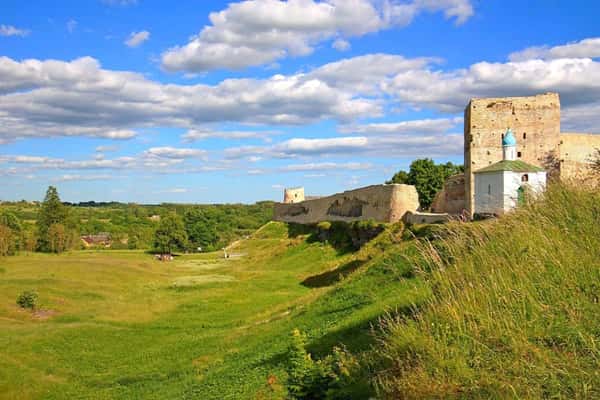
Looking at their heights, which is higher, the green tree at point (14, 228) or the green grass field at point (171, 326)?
the green tree at point (14, 228)

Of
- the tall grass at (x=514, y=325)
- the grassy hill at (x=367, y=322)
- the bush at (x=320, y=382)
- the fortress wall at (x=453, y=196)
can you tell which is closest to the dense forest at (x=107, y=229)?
the grassy hill at (x=367, y=322)

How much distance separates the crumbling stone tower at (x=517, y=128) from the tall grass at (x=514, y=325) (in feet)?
78.4

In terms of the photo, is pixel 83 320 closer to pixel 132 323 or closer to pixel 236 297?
pixel 132 323

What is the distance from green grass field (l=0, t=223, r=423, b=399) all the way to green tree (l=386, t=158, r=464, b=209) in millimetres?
19652

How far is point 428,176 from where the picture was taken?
2131 inches

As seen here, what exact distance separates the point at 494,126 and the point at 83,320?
23188 millimetres

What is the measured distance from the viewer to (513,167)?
2272cm

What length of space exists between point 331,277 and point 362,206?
16.5m

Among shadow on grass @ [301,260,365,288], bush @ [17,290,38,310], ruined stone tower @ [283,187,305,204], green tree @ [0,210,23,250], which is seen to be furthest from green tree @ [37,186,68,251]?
shadow on grass @ [301,260,365,288]

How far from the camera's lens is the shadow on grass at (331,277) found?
25828 millimetres

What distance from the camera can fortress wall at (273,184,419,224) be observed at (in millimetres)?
36375

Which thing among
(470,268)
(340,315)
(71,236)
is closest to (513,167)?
(340,315)

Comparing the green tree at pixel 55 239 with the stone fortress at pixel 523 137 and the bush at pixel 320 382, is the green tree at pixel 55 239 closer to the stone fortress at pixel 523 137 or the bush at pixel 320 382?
the stone fortress at pixel 523 137

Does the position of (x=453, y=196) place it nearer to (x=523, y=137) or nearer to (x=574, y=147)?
(x=523, y=137)
